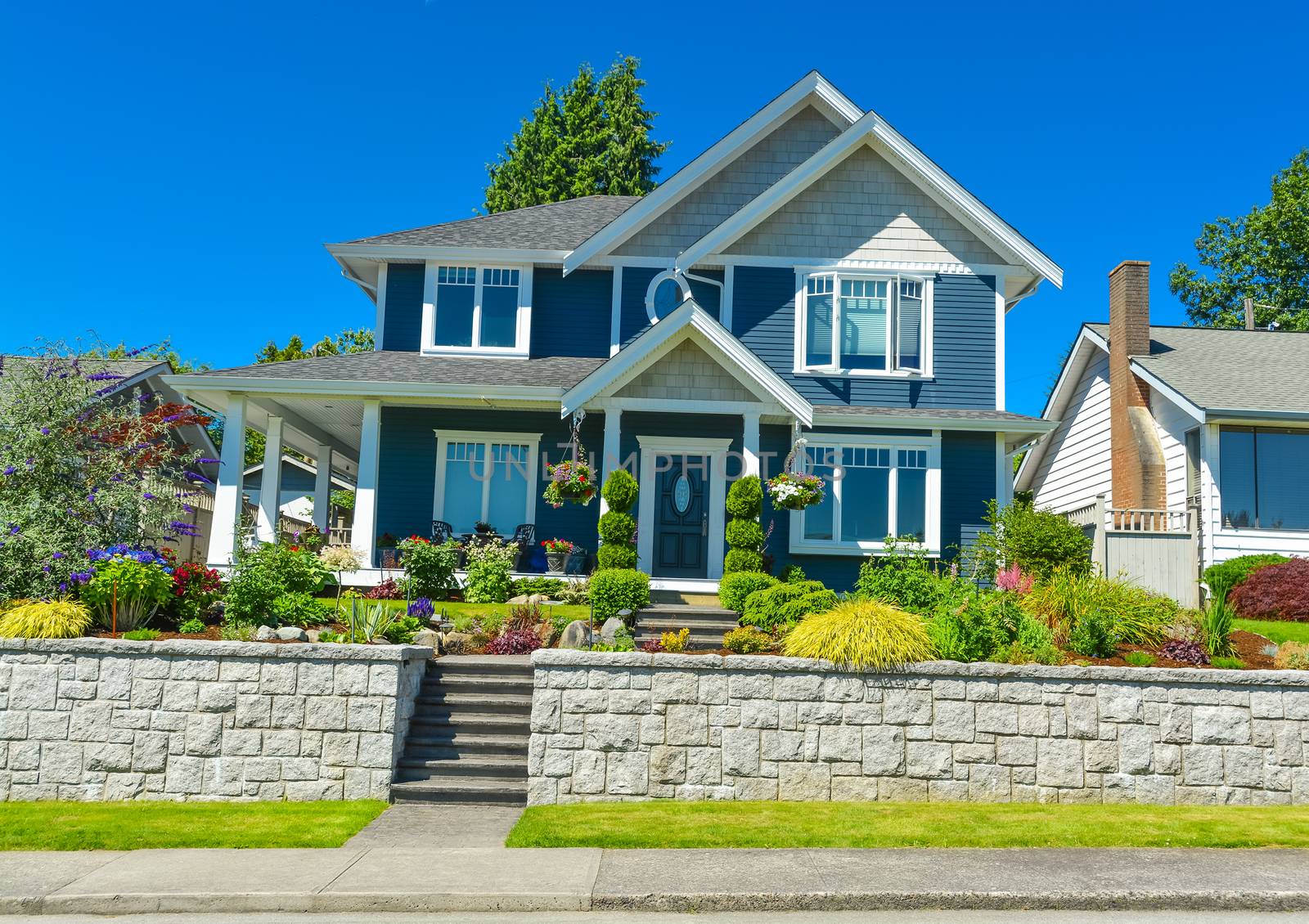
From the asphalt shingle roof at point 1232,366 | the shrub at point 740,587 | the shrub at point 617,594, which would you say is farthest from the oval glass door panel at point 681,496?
the asphalt shingle roof at point 1232,366

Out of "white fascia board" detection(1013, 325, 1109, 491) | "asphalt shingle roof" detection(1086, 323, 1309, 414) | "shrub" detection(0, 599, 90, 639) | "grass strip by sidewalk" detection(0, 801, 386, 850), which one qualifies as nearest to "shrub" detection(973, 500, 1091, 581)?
"asphalt shingle roof" detection(1086, 323, 1309, 414)

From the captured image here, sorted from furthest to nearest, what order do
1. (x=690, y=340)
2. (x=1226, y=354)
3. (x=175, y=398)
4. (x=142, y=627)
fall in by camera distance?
(x=175, y=398)
(x=1226, y=354)
(x=690, y=340)
(x=142, y=627)

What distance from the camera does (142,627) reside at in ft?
36.7

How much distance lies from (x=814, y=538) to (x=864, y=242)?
5.14m

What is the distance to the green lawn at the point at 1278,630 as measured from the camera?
46.7 ft

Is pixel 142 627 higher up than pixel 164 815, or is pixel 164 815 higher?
pixel 142 627

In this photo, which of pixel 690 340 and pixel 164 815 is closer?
pixel 164 815

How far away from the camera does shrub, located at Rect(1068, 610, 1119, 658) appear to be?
10.8 metres

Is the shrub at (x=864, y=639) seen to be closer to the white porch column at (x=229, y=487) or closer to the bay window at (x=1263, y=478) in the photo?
the white porch column at (x=229, y=487)

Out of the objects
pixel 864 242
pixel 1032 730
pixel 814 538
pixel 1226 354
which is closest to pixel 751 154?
pixel 864 242

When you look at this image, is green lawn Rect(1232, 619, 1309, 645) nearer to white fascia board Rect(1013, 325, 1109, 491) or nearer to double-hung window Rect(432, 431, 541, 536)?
white fascia board Rect(1013, 325, 1109, 491)

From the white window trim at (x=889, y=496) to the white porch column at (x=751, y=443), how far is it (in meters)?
2.09

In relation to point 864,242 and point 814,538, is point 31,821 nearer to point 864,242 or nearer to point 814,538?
point 814,538

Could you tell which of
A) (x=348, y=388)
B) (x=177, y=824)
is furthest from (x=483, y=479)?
(x=177, y=824)
